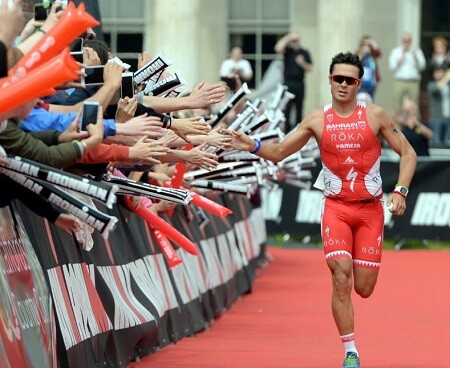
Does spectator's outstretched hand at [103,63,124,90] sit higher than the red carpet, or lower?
higher

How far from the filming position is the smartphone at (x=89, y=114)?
930 centimetres

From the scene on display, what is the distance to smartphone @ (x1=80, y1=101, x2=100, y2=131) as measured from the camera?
930cm

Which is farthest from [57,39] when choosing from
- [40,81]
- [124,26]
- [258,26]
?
[124,26]

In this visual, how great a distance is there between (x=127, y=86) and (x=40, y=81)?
3.25 meters

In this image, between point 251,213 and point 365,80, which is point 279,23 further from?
point 251,213

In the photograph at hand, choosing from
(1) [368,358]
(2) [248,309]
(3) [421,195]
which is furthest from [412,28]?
(1) [368,358]

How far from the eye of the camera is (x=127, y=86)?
1134 cm

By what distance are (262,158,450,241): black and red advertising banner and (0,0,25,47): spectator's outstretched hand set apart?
67.2 feet

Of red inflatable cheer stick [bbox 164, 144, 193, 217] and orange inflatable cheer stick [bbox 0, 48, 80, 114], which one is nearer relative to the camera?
orange inflatable cheer stick [bbox 0, 48, 80, 114]

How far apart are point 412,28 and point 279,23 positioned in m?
3.27

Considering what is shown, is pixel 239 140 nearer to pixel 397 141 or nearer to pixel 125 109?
pixel 397 141

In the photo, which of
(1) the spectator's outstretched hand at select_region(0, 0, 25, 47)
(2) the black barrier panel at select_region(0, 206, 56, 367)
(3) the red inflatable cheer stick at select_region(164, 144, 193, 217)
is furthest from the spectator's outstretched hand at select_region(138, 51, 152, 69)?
(1) the spectator's outstretched hand at select_region(0, 0, 25, 47)

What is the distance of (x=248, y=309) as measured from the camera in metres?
18.3

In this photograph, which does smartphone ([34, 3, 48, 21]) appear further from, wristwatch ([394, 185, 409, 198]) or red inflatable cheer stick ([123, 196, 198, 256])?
wristwatch ([394, 185, 409, 198])
